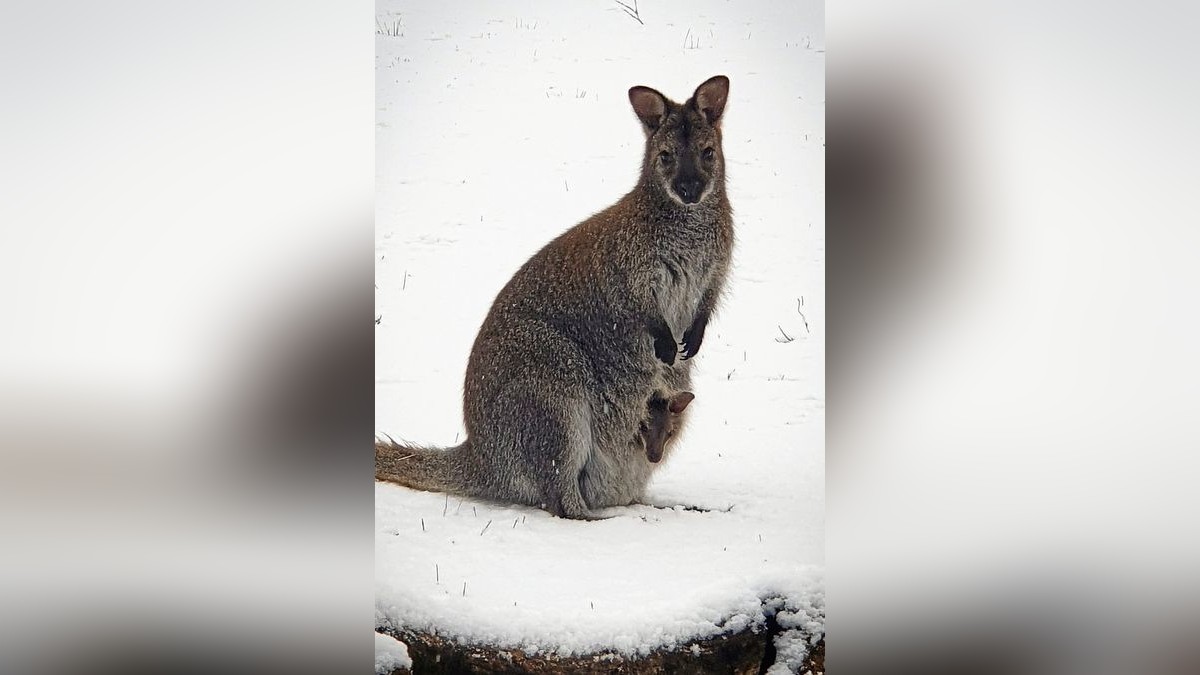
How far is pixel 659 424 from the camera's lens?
3.21 m

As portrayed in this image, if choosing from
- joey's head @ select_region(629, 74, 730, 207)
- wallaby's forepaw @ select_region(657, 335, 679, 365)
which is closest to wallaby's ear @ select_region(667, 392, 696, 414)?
wallaby's forepaw @ select_region(657, 335, 679, 365)

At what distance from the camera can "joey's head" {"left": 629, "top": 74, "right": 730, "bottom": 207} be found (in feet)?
10.2

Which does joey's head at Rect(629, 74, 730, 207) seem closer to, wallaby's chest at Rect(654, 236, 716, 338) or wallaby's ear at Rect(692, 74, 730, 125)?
wallaby's ear at Rect(692, 74, 730, 125)

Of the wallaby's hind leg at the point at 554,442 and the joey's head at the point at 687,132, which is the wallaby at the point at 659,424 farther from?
the joey's head at the point at 687,132

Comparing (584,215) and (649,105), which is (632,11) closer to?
(649,105)

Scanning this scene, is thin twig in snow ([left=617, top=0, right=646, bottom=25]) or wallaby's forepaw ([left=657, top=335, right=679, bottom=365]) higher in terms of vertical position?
thin twig in snow ([left=617, top=0, right=646, bottom=25])

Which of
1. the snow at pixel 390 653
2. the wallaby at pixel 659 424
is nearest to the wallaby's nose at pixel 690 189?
the wallaby at pixel 659 424

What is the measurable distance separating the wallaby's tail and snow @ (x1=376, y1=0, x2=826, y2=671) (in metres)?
0.04

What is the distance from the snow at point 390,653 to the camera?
3.08 meters
